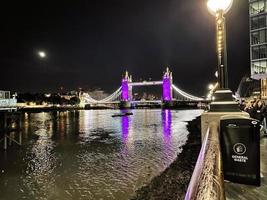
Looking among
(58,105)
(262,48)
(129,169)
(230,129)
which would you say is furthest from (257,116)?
(58,105)

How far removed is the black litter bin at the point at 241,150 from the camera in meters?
3.81

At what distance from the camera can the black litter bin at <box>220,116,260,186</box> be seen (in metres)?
3.81

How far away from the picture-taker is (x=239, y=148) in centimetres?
388

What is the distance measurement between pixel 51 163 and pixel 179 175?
757cm

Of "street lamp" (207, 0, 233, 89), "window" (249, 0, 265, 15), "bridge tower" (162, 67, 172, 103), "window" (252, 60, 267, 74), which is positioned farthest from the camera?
"bridge tower" (162, 67, 172, 103)

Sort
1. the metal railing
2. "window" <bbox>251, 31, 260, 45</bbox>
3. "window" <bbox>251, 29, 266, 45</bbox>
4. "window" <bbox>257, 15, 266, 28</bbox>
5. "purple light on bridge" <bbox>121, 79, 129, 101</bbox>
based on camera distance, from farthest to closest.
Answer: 1. "purple light on bridge" <bbox>121, 79, 129, 101</bbox>
2. "window" <bbox>251, 31, 260, 45</bbox>
3. "window" <bbox>251, 29, 266, 45</bbox>
4. "window" <bbox>257, 15, 266, 28</bbox>
5. the metal railing

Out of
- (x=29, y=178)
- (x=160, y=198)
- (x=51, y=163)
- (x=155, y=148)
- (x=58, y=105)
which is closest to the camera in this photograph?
(x=160, y=198)

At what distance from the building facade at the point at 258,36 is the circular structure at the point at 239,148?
35.2 metres

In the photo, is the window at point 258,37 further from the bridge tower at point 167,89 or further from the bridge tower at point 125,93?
the bridge tower at point 125,93

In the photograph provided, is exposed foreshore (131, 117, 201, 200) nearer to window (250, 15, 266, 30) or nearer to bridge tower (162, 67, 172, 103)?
window (250, 15, 266, 30)

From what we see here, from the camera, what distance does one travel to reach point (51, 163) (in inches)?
558

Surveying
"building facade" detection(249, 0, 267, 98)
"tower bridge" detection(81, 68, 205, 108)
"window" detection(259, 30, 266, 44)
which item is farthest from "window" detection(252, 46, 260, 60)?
"tower bridge" detection(81, 68, 205, 108)

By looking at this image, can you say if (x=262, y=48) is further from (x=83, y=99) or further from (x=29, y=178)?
(x=83, y=99)

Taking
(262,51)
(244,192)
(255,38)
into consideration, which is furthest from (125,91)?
(244,192)
